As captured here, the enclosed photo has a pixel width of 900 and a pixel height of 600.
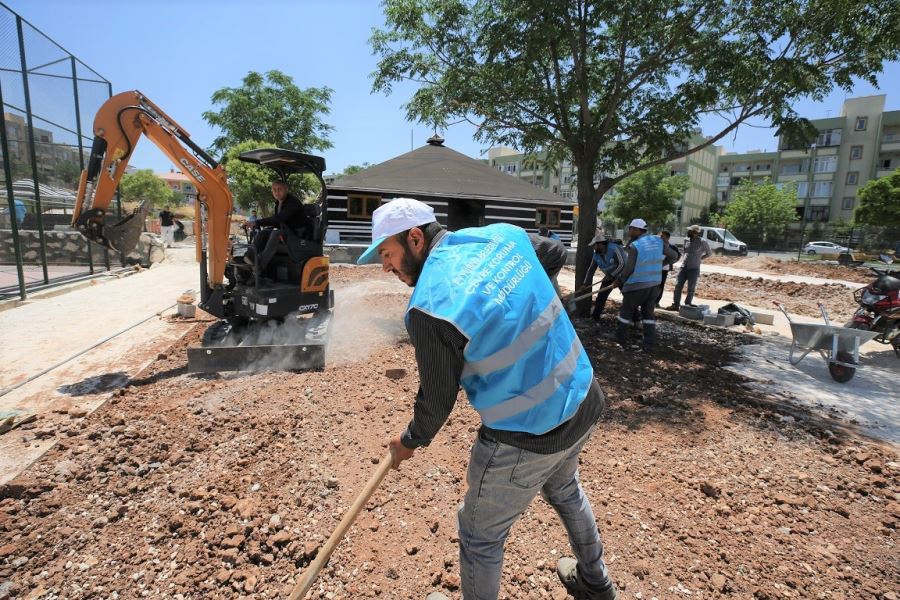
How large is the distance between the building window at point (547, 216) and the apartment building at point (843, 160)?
3301 cm

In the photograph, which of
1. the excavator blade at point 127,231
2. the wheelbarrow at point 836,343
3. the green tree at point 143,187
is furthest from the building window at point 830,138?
the green tree at point 143,187

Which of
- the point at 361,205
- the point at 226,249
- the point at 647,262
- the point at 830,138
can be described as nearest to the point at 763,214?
the point at 830,138

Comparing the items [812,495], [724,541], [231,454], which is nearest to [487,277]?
[724,541]

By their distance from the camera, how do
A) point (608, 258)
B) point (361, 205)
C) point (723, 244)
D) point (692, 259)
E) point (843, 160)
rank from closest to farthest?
point (608, 258)
point (692, 259)
point (361, 205)
point (723, 244)
point (843, 160)

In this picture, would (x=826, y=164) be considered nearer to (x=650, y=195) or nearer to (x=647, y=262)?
(x=650, y=195)

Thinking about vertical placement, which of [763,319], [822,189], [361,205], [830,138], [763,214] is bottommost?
[763,319]

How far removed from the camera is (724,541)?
2557 mm

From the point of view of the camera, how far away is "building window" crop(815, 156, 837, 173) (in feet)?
142

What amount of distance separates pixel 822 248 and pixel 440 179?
28152 mm

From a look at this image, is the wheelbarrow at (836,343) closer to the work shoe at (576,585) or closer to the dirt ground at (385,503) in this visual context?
the dirt ground at (385,503)

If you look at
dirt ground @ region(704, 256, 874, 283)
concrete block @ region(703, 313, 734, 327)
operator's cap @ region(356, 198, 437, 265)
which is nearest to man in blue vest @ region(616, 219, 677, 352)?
concrete block @ region(703, 313, 734, 327)

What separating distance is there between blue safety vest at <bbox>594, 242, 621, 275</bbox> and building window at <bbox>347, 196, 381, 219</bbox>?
1108cm

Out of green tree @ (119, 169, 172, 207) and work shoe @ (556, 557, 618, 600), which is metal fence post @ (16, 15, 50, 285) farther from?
green tree @ (119, 169, 172, 207)

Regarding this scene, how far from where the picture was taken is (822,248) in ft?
102
